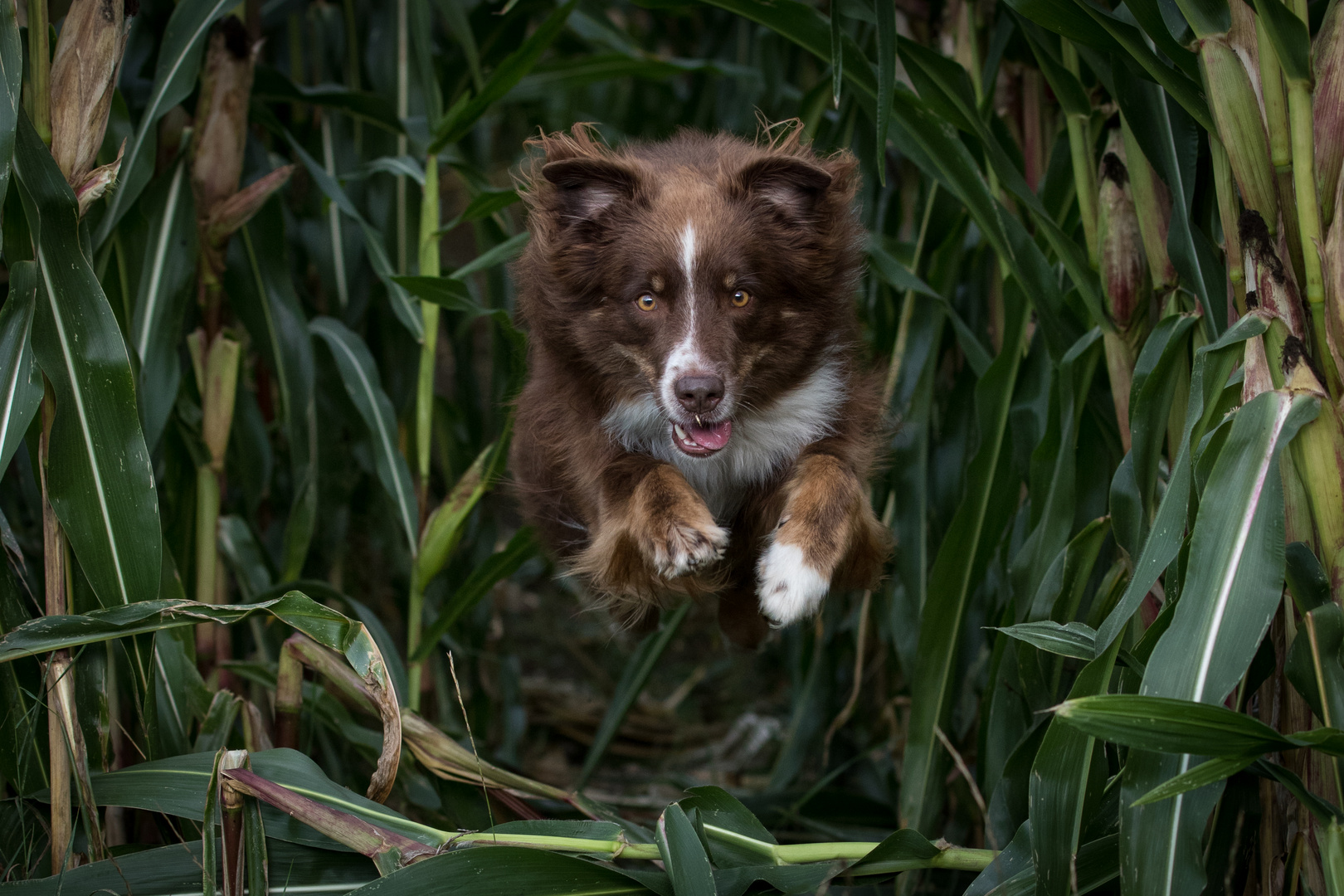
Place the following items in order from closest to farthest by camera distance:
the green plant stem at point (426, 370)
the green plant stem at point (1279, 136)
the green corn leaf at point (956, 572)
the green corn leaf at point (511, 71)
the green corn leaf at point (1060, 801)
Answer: the green corn leaf at point (1060, 801)
the green plant stem at point (1279, 136)
the green corn leaf at point (956, 572)
the green corn leaf at point (511, 71)
the green plant stem at point (426, 370)

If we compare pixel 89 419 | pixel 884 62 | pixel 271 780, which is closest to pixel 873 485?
pixel 884 62

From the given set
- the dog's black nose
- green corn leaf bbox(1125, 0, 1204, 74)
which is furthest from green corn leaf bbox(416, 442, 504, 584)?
green corn leaf bbox(1125, 0, 1204, 74)

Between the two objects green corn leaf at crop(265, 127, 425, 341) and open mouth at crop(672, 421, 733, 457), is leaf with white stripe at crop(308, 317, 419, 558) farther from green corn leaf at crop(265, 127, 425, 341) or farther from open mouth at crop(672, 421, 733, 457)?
open mouth at crop(672, 421, 733, 457)

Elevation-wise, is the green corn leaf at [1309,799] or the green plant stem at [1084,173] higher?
the green plant stem at [1084,173]

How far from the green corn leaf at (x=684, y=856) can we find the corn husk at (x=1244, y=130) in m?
1.70

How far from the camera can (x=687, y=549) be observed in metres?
2.40

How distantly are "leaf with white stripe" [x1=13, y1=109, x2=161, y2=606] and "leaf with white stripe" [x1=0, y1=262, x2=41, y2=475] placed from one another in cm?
4

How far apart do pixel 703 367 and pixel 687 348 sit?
0.07 meters

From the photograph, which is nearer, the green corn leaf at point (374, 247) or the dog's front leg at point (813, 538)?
the dog's front leg at point (813, 538)

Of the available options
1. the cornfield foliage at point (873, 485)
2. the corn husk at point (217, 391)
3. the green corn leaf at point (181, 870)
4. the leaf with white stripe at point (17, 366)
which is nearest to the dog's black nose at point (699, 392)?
the cornfield foliage at point (873, 485)

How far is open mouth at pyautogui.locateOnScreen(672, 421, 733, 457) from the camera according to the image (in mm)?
2545

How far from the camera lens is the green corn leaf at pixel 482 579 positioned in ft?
10.9

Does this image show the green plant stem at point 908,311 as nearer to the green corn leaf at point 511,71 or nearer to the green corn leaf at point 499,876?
the green corn leaf at point 511,71

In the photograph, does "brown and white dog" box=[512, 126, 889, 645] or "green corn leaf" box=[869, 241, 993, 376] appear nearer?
"brown and white dog" box=[512, 126, 889, 645]
